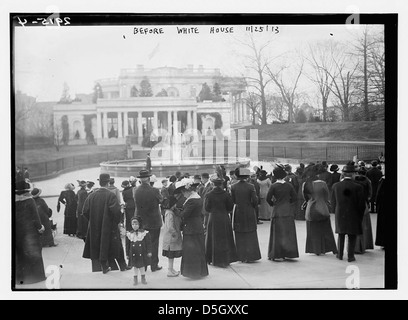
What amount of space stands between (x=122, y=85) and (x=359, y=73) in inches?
156

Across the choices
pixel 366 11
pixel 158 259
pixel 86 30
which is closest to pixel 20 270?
pixel 158 259

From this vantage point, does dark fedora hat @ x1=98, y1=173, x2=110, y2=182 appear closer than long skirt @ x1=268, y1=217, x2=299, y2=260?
Yes

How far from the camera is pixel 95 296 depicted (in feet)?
28.2

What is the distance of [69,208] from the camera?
8.92 metres

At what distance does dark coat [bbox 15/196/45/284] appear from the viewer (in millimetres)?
8688

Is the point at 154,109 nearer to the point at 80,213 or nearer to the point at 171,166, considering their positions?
the point at 171,166

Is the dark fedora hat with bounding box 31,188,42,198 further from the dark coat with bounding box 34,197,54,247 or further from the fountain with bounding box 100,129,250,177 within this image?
the fountain with bounding box 100,129,250,177

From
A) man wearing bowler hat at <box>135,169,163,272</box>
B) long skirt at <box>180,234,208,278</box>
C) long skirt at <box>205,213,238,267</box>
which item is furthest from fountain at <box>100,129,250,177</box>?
long skirt at <box>180,234,208,278</box>

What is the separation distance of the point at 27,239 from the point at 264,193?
3930 millimetres

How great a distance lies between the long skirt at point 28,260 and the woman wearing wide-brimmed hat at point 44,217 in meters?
0.15

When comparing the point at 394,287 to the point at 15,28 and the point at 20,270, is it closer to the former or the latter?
the point at 20,270

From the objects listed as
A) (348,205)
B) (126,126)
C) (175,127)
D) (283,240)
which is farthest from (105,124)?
(348,205)

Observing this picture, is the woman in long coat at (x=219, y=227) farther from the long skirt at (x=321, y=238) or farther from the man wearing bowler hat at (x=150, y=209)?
the long skirt at (x=321, y=238)

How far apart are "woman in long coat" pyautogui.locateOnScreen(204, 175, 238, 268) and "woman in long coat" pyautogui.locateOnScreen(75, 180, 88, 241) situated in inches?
78.2
